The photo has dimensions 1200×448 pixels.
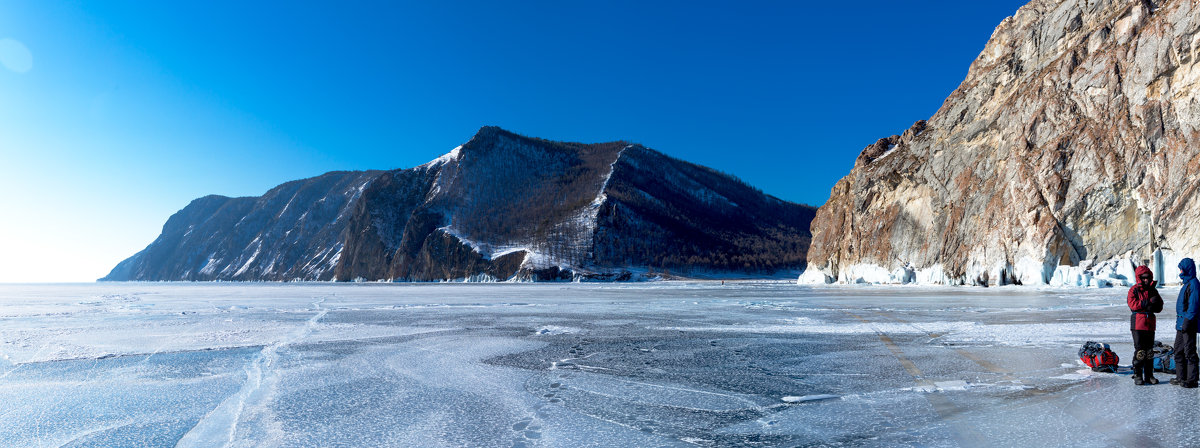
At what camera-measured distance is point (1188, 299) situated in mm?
7328

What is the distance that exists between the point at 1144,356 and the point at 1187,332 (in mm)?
514

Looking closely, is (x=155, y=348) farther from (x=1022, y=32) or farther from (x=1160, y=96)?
(x=1022, y=32)

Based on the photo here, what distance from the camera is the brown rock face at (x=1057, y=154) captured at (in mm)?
42188

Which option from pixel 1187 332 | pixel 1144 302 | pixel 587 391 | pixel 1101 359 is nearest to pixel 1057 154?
pixel 1101 359

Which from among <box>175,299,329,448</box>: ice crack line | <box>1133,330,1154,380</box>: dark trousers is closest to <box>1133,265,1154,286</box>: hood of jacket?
<box>1133,330,1154,380</box>: dark trousers

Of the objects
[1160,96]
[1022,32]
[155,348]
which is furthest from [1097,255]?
[155,348]

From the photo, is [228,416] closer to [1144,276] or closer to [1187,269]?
[1144,276]

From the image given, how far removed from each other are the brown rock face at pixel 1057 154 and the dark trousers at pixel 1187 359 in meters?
42.6

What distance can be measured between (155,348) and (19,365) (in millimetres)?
2304

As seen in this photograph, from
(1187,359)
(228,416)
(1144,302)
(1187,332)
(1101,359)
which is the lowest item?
(228,416)

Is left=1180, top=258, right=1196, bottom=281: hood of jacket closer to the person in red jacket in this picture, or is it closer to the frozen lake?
the person in red jacket

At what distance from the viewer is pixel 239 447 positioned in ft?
16.5

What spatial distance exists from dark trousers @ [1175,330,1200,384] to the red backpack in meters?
0.79

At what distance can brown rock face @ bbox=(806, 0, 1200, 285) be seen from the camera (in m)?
42.2
